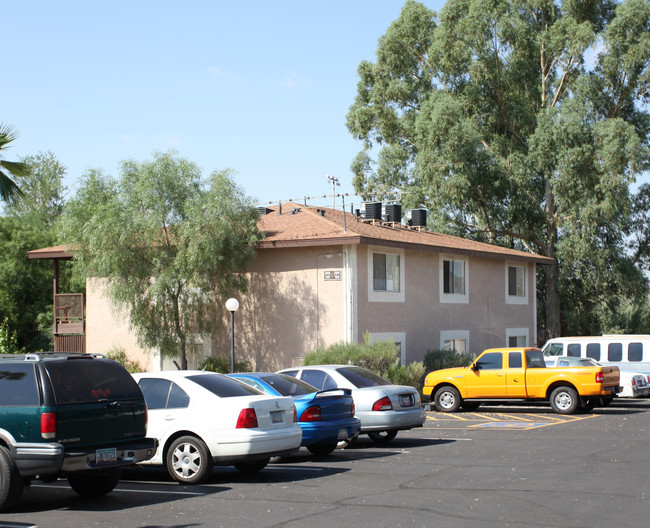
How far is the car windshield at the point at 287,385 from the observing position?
46.5ft

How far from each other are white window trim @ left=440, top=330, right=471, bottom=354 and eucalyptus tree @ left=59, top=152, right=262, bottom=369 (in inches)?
305

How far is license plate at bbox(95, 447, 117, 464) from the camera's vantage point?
981cm

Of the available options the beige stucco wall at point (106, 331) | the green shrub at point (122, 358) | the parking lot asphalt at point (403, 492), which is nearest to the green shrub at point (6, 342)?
the beige stucco wall at point (106, 331)

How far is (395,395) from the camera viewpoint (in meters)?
15.7

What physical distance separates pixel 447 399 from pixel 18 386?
14980 millimetres

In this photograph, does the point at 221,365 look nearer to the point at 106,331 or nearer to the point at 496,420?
the point at 106,331

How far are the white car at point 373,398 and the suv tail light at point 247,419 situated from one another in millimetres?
4277

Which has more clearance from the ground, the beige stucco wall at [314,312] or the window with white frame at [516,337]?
the beige stucco wall at [314,312]

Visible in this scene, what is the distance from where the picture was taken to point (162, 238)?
1000 inches

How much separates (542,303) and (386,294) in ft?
72.1

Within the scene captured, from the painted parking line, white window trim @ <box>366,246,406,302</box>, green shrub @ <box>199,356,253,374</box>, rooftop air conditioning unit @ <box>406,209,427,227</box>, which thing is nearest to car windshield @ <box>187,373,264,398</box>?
the painted parking line

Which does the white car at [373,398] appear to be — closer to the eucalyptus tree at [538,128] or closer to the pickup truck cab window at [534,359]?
the pickup truck cab window at [534,359]

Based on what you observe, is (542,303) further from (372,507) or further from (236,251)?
(372,507)

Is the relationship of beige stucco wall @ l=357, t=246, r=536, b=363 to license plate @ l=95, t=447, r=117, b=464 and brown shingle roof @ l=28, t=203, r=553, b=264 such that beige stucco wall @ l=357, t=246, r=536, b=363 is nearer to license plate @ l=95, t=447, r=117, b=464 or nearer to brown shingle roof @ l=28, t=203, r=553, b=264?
brown shingle roof @ l=28, t=203, r=553, b=264
